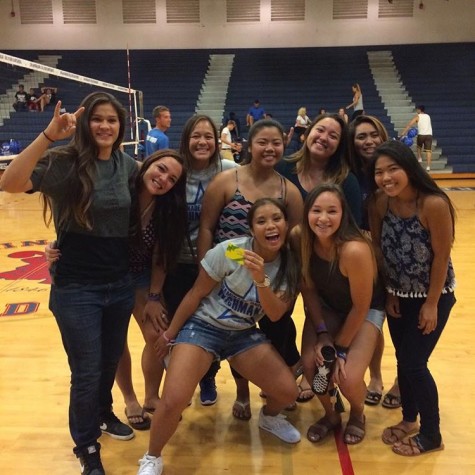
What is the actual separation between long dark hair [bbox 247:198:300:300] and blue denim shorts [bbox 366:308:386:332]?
0.42 meters

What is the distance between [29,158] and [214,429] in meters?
1.69

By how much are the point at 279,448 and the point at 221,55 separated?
17494 millimetres

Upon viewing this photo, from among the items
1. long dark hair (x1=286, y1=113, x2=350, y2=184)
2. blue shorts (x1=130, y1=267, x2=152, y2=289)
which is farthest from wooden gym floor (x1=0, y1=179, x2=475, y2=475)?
long dark hair (x1=286, y1=113, x2=350, y2=184)

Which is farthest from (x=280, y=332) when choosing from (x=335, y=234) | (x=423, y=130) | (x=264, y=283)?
(x=423, y=130)

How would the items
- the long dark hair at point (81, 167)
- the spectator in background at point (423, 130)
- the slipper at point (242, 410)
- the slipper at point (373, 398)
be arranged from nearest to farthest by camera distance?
the long dark hair at point (81, 167)
the slipper at point (242, 410)
the slipper at point (373, 398)
the spectator in background at point (423, 130)

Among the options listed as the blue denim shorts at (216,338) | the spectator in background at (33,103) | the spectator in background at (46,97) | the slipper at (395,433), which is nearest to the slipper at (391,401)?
the slipper at (395,433)

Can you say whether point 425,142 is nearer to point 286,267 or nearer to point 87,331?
point 286,267

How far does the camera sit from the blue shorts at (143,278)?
253 cm

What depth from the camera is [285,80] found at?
17.0 metres

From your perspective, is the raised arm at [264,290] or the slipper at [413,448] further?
the slipper at [413,448]

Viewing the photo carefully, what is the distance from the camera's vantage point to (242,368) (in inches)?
94.1

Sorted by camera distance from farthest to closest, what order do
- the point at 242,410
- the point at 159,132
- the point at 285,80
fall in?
Answer: the point at 285,80, the point at 159,132, the point at 242,410

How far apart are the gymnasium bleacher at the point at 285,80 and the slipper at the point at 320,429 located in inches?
474

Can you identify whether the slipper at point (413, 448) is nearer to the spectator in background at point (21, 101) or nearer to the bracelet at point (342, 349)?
the bracelet at point (342, 349)
